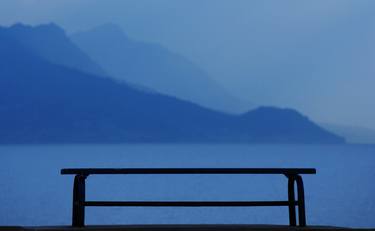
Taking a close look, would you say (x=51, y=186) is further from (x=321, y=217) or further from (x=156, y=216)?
(x=321, y=217)

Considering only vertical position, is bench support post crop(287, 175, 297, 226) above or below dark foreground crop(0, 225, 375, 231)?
above

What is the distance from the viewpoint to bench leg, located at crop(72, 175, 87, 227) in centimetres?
568

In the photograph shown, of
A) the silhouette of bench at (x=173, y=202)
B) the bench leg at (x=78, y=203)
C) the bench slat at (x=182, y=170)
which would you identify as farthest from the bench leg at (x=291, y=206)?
the bench leg at (x=78, y=203)

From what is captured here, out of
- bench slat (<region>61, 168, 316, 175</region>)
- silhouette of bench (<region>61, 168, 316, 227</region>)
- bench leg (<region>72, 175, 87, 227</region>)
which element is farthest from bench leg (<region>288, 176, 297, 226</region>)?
bench leg (<region>72, 175, 87, 227</region>)

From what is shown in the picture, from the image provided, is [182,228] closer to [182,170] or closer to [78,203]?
[182,170]

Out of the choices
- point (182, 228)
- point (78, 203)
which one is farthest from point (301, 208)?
point (78, 203)

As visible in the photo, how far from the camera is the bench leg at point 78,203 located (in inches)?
224

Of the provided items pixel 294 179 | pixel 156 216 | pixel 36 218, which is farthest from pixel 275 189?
pixel 294 179

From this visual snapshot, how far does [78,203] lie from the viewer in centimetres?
Answer: 575

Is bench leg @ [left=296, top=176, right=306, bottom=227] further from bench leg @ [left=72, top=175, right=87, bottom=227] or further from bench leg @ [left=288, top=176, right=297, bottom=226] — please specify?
bench leg @ [left=72, top=175, right=87, bottom=227]

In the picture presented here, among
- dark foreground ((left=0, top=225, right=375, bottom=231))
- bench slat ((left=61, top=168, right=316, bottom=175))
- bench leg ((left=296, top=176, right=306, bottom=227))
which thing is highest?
bench slat ((left=61, top=168, right=316, bottom=175))

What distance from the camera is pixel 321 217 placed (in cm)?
4050

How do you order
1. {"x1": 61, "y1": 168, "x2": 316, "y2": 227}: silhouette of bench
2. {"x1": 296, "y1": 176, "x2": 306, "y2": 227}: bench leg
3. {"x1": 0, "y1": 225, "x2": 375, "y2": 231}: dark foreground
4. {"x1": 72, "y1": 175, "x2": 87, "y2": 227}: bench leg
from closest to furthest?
{"x1": 0, "y1": 225, "x2": 375, "y2": 231}: dark foreground → {"x1": 61, "y1": 168, "x2": 316, "y2": 227}: silhouette of bench → {"x1": 72, "y1": 175, "x2": 87, "y2": 227}: bench leg → {"x1": 296, "y1": 176, "x2": 306, "y2": 227}: bench leg

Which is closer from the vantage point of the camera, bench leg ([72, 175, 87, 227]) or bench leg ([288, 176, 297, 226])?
bench leg ([72, 175, 87, 227])
